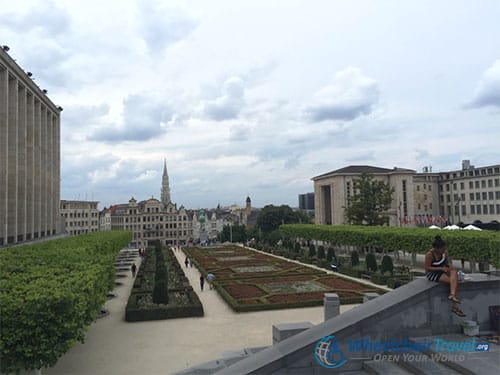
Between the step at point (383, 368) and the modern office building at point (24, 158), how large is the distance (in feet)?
97.0

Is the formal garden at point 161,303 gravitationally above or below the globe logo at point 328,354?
below

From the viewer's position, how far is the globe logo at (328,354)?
948 centimetres

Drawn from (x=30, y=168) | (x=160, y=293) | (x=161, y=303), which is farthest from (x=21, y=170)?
(x=161, y=303)

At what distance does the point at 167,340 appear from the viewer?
16.7 m

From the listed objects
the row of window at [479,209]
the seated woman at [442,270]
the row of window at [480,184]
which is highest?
the row of window at [480,184]

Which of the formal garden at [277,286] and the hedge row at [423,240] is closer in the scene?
the formal garden at [277,286]

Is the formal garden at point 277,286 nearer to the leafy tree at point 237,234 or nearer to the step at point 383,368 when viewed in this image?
the step at point 383,368

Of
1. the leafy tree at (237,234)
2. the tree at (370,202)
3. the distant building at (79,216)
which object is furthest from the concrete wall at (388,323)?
the distant building at (79,216)

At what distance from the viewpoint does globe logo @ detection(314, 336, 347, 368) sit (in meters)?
9.48

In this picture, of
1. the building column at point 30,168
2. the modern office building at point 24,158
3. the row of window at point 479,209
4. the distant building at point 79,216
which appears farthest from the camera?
the distant building at point 79,216

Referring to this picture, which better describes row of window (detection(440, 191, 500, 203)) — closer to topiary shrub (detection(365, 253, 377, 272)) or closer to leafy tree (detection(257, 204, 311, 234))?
leafy tree (detection(257, 204, 311, 234))

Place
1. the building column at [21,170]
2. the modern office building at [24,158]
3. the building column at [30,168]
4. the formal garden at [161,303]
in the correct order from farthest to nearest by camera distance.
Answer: the building column at [30,168], the building column at [21,170], the modern office building at [24,158], the formal garden at [161,303]

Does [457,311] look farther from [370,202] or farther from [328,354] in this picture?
[370,202]

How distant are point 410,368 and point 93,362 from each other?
11.2 m
